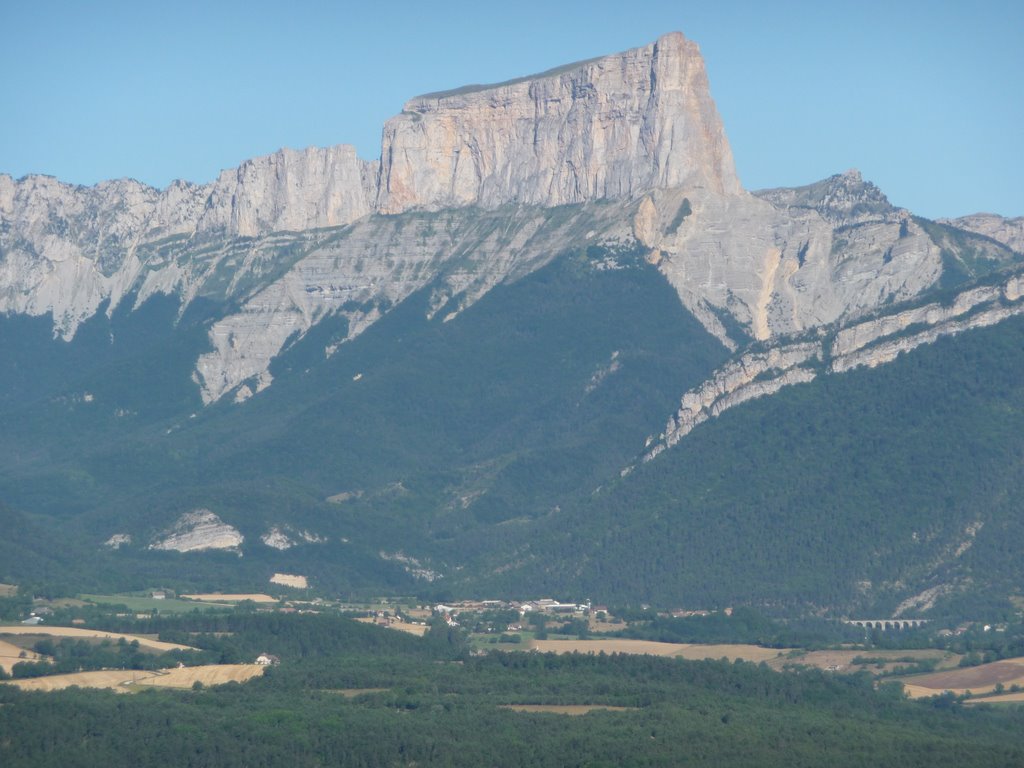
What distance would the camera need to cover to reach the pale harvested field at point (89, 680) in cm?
17688

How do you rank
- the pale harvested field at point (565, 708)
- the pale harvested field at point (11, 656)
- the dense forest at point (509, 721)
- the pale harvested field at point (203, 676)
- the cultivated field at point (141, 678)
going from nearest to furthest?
1. the dense forest at point (509, 721)
2. the pale harvested field at point (565, 708)
3. the cultivated field at point (141, 678)
4. the pale harvested field at point (203, 676)
5. the pale harvested field at point (11, 656)

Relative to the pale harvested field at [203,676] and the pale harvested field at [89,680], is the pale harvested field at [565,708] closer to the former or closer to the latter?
the pale harvested field at [203,676]

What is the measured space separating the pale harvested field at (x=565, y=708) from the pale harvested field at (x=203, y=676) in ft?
64.2

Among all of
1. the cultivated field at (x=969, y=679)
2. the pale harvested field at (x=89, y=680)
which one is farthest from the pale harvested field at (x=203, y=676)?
the cultivated field at (x=969, y=679)

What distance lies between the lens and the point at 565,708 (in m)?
174

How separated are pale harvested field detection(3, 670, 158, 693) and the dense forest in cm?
446

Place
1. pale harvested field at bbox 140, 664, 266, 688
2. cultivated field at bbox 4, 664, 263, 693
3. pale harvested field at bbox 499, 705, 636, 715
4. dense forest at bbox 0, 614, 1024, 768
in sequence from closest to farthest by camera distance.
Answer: dense forest at bbox 0, 614, 1024, 768
pale harvested field at bbox 499, 705, 636, 715
cultivated field at bbox 4, 664, 263, 693
pale harvested field at bbox 140, 664, 266, 688

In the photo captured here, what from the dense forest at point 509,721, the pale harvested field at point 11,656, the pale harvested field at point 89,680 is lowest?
the dense forest at point 509,721

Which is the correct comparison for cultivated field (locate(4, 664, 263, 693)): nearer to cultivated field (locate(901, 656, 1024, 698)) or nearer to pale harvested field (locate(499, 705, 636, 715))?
pale harvested field (locate(499, 705, 636, 715))

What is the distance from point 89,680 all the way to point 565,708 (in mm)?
30042

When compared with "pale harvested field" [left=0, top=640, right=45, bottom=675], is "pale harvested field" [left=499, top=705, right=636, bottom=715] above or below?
below

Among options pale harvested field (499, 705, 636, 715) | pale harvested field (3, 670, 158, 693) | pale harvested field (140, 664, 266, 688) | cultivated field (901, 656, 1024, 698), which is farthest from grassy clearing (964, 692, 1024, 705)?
pale harvested field (3, 670, 158, 693)

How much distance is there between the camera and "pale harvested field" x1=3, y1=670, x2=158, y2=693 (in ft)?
580

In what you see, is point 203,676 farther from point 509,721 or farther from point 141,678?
point 509,721
